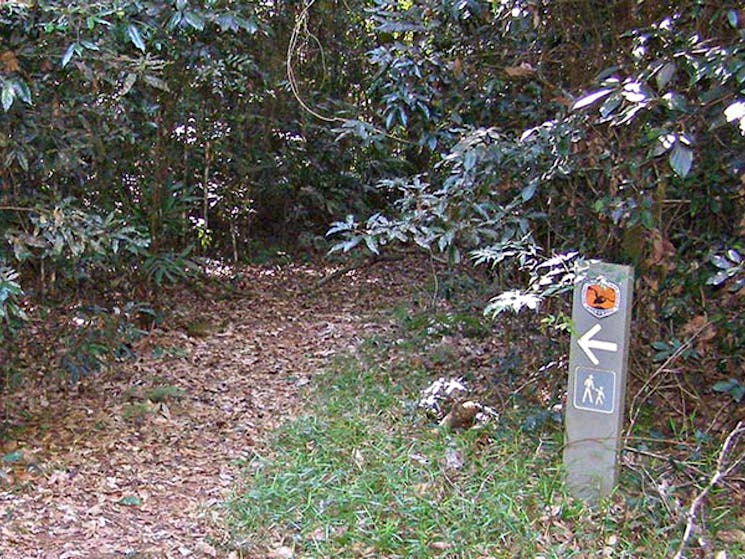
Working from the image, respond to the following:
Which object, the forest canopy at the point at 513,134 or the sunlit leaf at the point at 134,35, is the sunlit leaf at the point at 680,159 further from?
the sunlit leaf at the point at 134,35

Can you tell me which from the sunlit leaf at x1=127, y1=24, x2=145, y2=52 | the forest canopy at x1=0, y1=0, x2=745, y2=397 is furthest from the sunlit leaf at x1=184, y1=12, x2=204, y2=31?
the sunlit leaf at x1=127, y1=24, x2=145, y2=52

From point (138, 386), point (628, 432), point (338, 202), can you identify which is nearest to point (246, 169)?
point (338, 202)

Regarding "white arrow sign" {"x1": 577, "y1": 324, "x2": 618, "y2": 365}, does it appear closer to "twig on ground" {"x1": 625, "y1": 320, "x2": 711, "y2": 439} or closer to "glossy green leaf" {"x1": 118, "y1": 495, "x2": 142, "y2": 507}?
"twig on ground" {"x1": 625, "y1": 320, "x2": 711, "y2": 439}

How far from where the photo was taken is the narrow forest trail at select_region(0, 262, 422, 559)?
3830 mm

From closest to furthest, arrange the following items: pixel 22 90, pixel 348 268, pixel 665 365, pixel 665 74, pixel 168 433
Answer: pixel 665 74
pixel 22 90
pixel 665 365
pixel 168 433
pixel 348 268

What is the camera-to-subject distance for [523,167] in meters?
3.98

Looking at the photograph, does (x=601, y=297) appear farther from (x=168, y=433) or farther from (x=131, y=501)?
(x=168, y=433)

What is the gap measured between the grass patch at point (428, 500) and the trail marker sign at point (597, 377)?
0.44 feet

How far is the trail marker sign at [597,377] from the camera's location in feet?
11.8

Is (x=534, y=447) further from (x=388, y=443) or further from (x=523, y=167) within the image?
(x=523, y=167)

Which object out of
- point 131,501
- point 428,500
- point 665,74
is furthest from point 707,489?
point 131,501

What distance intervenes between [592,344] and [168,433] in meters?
2.55

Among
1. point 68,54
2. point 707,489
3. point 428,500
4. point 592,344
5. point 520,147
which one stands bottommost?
point 428,500

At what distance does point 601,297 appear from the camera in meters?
3.62
